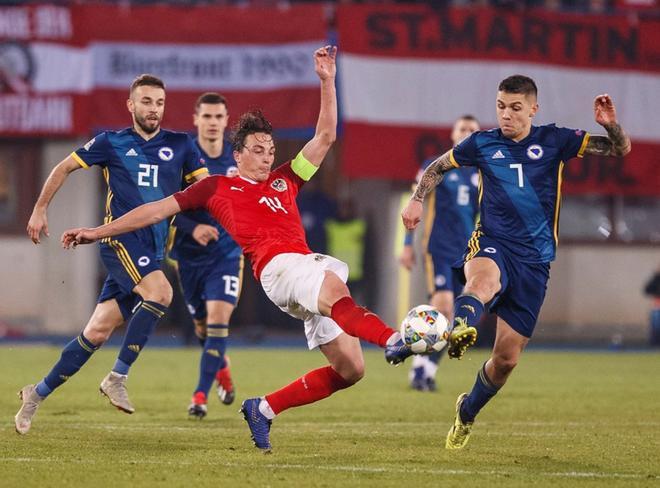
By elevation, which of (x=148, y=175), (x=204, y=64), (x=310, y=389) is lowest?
(x=310, y=389)

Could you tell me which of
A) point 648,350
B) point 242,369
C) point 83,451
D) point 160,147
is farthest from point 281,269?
point 648,350

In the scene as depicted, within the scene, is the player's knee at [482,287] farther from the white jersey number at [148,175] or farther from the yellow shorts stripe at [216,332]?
the yellow shorts stripe at [216,332]

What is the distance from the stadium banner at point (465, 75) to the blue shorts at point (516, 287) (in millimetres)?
11854

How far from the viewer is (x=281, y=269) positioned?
730 cm

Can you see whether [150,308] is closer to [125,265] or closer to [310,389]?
[125,265]

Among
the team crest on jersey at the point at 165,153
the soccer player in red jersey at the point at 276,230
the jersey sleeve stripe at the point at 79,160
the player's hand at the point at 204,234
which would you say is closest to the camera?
the soccer player in red jersey at the point at 276,230

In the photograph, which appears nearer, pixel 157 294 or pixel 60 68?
pixel 157 294

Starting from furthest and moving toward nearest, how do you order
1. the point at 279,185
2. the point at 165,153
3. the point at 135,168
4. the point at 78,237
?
the point at 165,153 → the point at 135,168 → the point at 279,185 → the point at 78,237

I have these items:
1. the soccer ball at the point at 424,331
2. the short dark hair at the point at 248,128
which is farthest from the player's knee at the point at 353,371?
the short dark hair at the point at 248,128

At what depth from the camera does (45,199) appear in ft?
28.1

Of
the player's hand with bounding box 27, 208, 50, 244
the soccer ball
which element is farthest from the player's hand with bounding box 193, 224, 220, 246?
the soccer ball

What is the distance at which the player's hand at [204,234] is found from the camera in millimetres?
10109

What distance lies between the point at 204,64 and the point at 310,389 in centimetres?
1280

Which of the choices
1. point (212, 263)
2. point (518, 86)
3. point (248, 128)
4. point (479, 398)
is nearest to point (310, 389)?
point (479, 398)
